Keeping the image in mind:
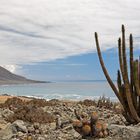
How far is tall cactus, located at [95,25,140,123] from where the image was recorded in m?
9.25

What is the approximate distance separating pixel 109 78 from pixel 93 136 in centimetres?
141

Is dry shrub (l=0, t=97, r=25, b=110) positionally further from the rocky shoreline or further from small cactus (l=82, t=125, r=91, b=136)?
small cactus (l=82, t=125, r=91, b=136)

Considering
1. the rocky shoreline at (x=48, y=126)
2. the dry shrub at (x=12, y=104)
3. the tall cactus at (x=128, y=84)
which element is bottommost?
the rocky shoreline at (x=48, y=126)

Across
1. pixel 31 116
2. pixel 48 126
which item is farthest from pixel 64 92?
pixel 48 126

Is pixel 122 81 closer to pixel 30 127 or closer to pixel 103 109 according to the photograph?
pixel 30 127

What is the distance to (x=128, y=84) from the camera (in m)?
9.26

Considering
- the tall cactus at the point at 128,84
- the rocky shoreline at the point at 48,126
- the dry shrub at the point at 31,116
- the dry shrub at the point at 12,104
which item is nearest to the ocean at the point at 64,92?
the dry shrub at the point at 12,104

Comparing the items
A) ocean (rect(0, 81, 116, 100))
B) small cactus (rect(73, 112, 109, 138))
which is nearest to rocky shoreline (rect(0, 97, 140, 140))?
small cactus (rect(73, 112, 109, 138))

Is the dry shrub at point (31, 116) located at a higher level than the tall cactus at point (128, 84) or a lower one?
lower

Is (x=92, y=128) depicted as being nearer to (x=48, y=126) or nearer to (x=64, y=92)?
(x=48, y=126)

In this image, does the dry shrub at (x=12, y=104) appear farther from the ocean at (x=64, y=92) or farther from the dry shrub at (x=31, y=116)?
the ocean at (x=64, y=92)

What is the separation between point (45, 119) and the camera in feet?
44.1

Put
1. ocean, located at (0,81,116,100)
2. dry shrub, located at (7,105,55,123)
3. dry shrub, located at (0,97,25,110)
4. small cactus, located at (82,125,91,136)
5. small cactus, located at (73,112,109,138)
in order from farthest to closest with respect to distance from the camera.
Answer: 1. ocean, located at (0,81,116,100)
2. dry shrub, located at (0,97,25,110)
3. dry shrub, located at (7,105,55,123)
4. small cactus, located at (82,125,91,136)
5. small cactus, located at (73,112,109,138)

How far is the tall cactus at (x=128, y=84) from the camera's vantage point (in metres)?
9.25
